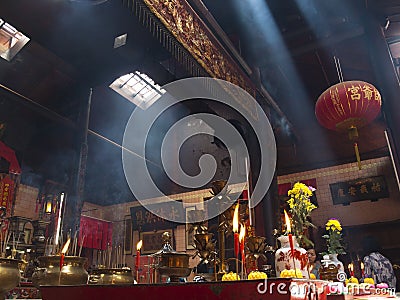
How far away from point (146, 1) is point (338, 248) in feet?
7.51

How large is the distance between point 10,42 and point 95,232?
15.9 feet

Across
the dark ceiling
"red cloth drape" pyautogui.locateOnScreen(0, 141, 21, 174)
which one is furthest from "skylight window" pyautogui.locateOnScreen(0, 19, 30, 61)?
"red cloth drape" pyautogui.locateOnScreen(0, 141, 21, 174)

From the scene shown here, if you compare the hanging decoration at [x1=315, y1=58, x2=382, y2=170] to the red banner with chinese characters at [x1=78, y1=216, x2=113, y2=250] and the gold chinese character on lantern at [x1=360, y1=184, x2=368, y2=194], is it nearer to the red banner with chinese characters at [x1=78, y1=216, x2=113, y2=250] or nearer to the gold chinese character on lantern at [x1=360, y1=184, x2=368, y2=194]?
the gold chinese character on lantern at [x1=360, y1=184, x2=368, y2=194]

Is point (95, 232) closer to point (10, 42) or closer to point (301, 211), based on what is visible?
point (10, 42)

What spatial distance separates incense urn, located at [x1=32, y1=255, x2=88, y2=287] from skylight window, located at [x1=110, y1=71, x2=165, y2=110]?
5.00m

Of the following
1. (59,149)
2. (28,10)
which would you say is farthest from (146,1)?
(59,149)

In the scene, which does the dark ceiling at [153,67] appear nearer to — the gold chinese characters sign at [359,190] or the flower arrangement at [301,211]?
the gold chinese characters sign at [359,190]

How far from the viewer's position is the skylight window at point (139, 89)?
6457mm

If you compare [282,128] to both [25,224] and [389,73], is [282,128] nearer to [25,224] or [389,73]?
[389,73]

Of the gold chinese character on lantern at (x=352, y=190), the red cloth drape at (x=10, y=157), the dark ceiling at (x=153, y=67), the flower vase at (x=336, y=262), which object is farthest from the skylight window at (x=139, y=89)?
the flower vase at (x=336, y=262)

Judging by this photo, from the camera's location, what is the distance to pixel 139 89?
684cm

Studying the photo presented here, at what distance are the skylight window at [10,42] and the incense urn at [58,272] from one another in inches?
175

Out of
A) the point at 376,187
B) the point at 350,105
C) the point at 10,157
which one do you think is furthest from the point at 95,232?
the point at 350,105

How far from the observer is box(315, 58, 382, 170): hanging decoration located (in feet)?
10.7
